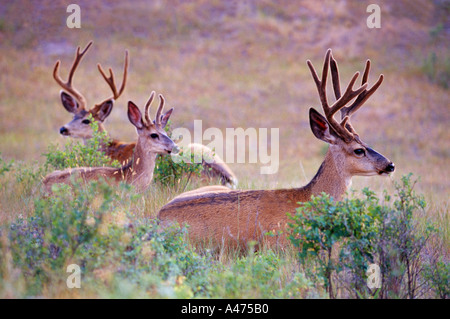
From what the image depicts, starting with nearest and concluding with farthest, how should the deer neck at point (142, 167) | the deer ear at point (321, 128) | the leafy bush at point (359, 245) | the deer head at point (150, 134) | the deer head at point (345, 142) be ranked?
the leafy bush at point (359, 245)
the deer head at point (345, 142)
the deer ear at point (321, 128)
the deer neck at point (142, 167)
the deer head at point (150, 134)

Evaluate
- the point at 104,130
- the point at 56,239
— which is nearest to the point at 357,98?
the point at 56,239

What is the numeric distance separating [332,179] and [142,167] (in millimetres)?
3124

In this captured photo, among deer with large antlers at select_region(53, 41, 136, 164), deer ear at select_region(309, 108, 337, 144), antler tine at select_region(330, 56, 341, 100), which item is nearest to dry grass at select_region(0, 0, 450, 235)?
deer with large antlers at select_region(53, 41, 136, 164)

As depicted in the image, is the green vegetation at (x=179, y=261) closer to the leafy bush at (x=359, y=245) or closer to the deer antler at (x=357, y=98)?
the leafy bush at (x=359, y=245)

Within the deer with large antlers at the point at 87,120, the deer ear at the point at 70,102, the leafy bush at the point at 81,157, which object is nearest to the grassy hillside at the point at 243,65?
the deer with large antlers at the point at 87,120

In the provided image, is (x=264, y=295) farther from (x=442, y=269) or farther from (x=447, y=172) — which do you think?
(x=447, y=172)

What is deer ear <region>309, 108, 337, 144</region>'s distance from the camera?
6848mm

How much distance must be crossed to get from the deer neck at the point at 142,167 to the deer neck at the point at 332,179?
2786 millimetres

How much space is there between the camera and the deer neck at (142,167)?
8.45 metres

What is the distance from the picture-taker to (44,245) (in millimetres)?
4793

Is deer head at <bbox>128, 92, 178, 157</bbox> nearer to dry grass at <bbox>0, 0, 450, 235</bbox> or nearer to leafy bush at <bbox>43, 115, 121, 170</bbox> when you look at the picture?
leafy bush at <bbox>43, 115, 121, 170</bbox>

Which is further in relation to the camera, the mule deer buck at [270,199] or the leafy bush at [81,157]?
the leafy bush at [81,157]

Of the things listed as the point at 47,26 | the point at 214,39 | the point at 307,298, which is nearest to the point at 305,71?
the point at 214,39

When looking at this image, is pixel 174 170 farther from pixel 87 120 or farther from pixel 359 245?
pixel 359 245
